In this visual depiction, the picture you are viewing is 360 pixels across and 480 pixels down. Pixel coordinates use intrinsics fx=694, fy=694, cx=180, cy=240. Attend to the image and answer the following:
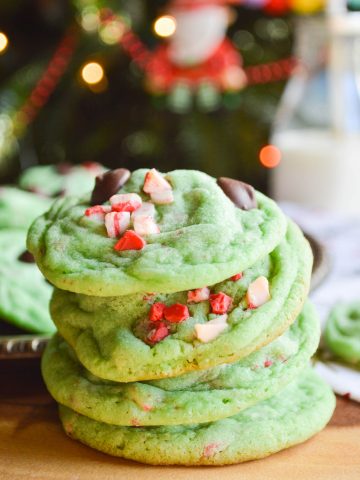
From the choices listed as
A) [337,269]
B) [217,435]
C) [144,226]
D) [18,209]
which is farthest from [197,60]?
[217,435]

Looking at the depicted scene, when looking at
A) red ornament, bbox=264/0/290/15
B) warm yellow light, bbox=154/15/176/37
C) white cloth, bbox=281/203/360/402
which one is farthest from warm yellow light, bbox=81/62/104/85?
white cloth, bbox=281/203/360/402

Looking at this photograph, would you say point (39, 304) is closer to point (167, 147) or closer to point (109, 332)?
point (109, 332)

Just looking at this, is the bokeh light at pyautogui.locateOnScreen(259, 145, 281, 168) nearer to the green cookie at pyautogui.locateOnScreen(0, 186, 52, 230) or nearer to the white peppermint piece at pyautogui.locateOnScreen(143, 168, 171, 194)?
the green cookie at pyautogui.locateOnScreen(0, 186, 52, 230)

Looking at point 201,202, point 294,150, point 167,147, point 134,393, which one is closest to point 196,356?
point 134,393

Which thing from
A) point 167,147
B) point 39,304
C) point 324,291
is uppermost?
point 39,304

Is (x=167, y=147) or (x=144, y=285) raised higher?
(x=144, y=285)

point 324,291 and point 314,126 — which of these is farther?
point 314,126
